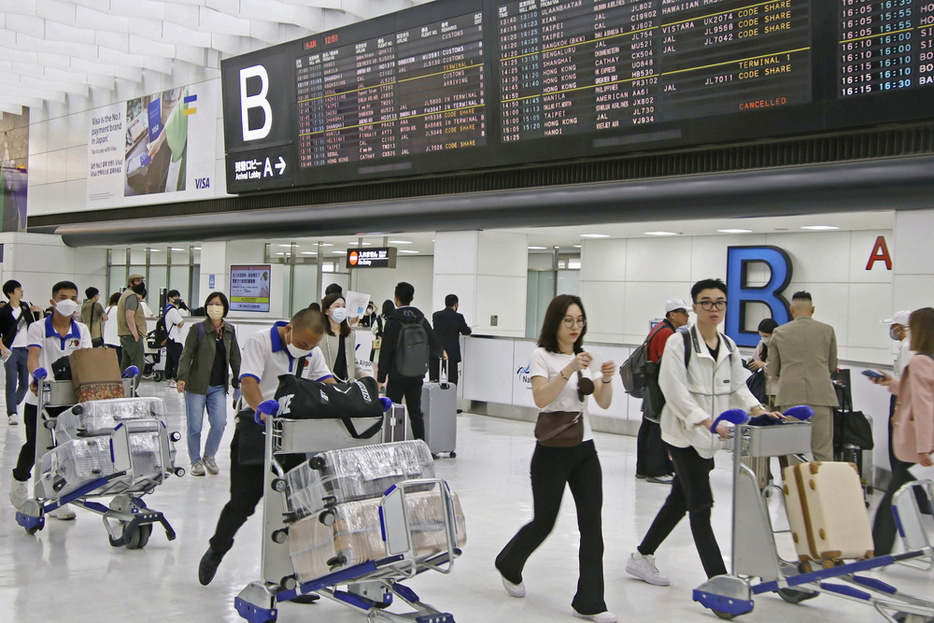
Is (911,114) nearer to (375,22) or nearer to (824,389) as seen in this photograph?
(824,389)

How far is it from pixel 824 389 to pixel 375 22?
7.32 metres

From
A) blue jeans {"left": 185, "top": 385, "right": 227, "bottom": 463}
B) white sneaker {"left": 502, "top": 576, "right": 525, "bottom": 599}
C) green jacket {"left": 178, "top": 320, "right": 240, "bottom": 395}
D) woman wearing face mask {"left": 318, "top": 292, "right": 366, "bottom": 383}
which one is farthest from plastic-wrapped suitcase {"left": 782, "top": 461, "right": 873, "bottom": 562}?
blue jeans {"left": 185, "top": 385, "right": 227, "bottom": 463}

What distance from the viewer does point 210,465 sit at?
24.7ft

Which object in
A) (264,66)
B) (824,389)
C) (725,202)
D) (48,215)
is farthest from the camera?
(48,215)

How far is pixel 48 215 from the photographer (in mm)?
20062

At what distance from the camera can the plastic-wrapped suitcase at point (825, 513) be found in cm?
381

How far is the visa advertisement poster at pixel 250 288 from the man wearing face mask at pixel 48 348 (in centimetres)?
908

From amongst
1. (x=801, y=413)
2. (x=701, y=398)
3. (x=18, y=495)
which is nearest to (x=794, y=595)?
(x=801, y=413)

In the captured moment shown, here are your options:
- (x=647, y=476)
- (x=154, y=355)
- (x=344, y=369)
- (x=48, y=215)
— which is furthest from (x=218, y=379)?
(x=48, y=215)

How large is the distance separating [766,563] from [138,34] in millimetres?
12584

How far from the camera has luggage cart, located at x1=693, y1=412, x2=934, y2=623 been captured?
3818 millimetres

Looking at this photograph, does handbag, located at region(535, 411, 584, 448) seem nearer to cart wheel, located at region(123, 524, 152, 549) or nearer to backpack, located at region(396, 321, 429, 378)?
cart wheel, located at region(123, 524, 152, 549)

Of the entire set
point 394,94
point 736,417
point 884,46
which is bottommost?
point 736,417

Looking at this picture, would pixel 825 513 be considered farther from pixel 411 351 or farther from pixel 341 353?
pixel 341 353
